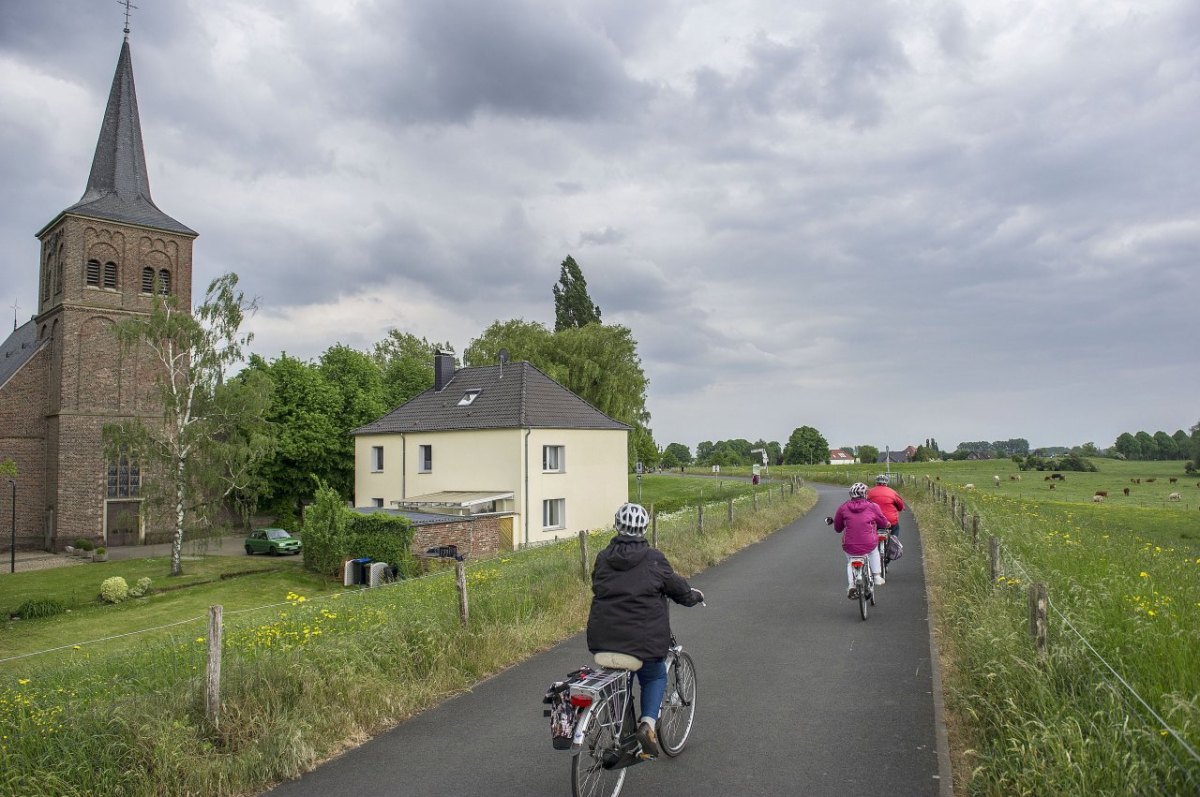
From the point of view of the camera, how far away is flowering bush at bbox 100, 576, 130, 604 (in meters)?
27.8

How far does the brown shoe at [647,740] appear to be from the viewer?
5.14 m

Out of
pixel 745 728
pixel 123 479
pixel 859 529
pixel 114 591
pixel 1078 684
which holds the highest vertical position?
pixel 123 479

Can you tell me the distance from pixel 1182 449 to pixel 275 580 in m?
140

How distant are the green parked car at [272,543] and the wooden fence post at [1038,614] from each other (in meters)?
40.3

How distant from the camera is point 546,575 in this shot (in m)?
11.9

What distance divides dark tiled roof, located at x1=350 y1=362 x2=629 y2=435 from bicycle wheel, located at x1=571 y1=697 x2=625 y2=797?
3209cm

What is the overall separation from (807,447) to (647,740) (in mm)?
133745

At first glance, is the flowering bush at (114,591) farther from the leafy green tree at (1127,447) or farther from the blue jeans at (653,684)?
the leafy green tree at (1127,447)

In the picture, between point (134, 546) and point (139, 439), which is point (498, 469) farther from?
point (134, 546)

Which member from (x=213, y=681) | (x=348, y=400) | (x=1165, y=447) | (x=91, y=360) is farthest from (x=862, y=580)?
(x=1165, y=447)

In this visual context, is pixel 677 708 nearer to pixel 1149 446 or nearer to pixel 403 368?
pixel 403 368

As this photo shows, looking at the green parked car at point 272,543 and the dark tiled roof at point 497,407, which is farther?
the green parked car at point 272,543

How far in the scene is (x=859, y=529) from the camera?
10.7 m

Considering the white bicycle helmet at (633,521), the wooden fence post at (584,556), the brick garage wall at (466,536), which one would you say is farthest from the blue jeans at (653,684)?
the brick garage wall at (466,536)
